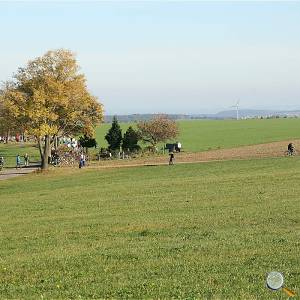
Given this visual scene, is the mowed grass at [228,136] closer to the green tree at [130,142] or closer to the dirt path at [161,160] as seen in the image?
the green tree at [130,142]

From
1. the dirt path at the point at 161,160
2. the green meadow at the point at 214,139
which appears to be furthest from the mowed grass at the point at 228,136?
the dirt path at the point at 161,160

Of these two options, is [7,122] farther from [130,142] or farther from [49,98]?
[130,142]

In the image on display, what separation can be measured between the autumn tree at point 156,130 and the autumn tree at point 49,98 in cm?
2275

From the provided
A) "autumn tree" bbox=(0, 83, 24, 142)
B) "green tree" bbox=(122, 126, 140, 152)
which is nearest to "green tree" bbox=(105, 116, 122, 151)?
"green tree" bbox=(122, 126, 140, 152)

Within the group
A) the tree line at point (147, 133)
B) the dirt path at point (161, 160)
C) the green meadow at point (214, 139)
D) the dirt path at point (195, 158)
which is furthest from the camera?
the green meadow at point (214, 139)

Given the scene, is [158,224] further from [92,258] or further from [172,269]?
[172,269]

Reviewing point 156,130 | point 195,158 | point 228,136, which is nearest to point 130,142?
point 156,130

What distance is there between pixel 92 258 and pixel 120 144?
2391 inches

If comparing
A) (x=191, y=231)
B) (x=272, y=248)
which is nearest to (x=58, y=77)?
(x=191, y=231)

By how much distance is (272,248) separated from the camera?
13.7 m

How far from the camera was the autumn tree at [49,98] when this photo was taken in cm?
5281

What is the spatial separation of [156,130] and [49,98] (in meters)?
27.7

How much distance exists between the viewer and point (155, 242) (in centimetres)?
1548

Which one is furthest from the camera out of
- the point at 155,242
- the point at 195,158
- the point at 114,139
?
the point at 114,139
